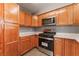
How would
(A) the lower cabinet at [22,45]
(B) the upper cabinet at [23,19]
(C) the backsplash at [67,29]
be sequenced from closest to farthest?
(A) the lower cabinet at [22,45] → (C) the backsplash at [67,29] → (B) the upper cabinet at [23,19]

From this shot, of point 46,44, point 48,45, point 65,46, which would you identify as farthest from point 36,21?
point 65,46

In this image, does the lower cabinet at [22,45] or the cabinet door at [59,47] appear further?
the lower cabinet at [22,45]

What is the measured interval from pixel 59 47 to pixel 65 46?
0.30m

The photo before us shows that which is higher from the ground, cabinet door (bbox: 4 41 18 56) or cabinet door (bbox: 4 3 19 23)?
cabinet door (bbox: 4 3 19 23)

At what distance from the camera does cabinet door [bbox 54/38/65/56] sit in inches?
102

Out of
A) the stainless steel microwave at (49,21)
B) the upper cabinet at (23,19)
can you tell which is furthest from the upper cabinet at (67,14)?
the upper cabinet at (23,19)

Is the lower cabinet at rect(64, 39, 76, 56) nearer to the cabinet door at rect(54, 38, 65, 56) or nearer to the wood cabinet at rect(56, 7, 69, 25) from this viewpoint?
the cabinet door at rect(54, 38, 65, 56)

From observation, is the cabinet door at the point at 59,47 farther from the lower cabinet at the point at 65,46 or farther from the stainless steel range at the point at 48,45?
the stainless steel range at the point at 48,45

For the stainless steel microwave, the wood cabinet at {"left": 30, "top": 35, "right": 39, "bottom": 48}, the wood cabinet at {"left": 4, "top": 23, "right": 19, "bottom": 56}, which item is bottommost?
the wood cabinet at {"left": 30, "top": 35, "right": 39, "bottom": 48}

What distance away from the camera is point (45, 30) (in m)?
4.29

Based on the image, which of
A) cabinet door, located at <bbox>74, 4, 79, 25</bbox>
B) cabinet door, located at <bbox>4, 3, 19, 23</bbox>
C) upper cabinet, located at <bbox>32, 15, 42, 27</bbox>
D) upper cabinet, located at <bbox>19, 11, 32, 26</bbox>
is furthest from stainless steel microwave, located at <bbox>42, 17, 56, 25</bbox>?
cabinet door, located at <bbox>4, 3, 19, 23</bbox>

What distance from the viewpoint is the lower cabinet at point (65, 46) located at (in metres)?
2.04

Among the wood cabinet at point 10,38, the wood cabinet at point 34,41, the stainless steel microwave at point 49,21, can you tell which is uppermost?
the stainless steel microwave at point 49,21

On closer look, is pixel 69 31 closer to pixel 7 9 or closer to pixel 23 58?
pixel 7 9
